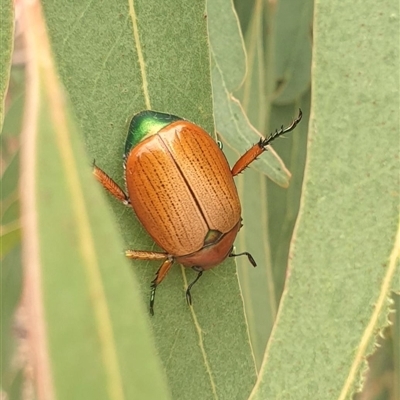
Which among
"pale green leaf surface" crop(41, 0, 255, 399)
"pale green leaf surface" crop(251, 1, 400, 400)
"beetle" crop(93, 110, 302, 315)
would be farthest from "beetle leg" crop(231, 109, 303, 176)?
"pale green leaf surface" crop(251, 1, 400, 400)

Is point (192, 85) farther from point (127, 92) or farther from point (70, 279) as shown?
point (70, 279)

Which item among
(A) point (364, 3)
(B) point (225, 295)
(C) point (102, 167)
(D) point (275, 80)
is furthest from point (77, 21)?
(D) point (275, 80)

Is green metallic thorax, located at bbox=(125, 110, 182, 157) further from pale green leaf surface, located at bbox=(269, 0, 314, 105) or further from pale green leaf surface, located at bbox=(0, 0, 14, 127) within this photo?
pale green leaf surface, located at bbox=(269, 0, 314, 105)

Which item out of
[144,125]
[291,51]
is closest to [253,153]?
[144,125]

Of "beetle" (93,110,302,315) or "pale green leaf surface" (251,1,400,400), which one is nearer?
"pale green leaf surface" (251,1,400,400)

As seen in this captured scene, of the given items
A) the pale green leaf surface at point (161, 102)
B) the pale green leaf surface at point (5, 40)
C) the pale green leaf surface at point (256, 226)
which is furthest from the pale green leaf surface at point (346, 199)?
the pale green leaf surface at point (256, 226)

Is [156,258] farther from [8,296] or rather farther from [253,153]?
[8,296]
